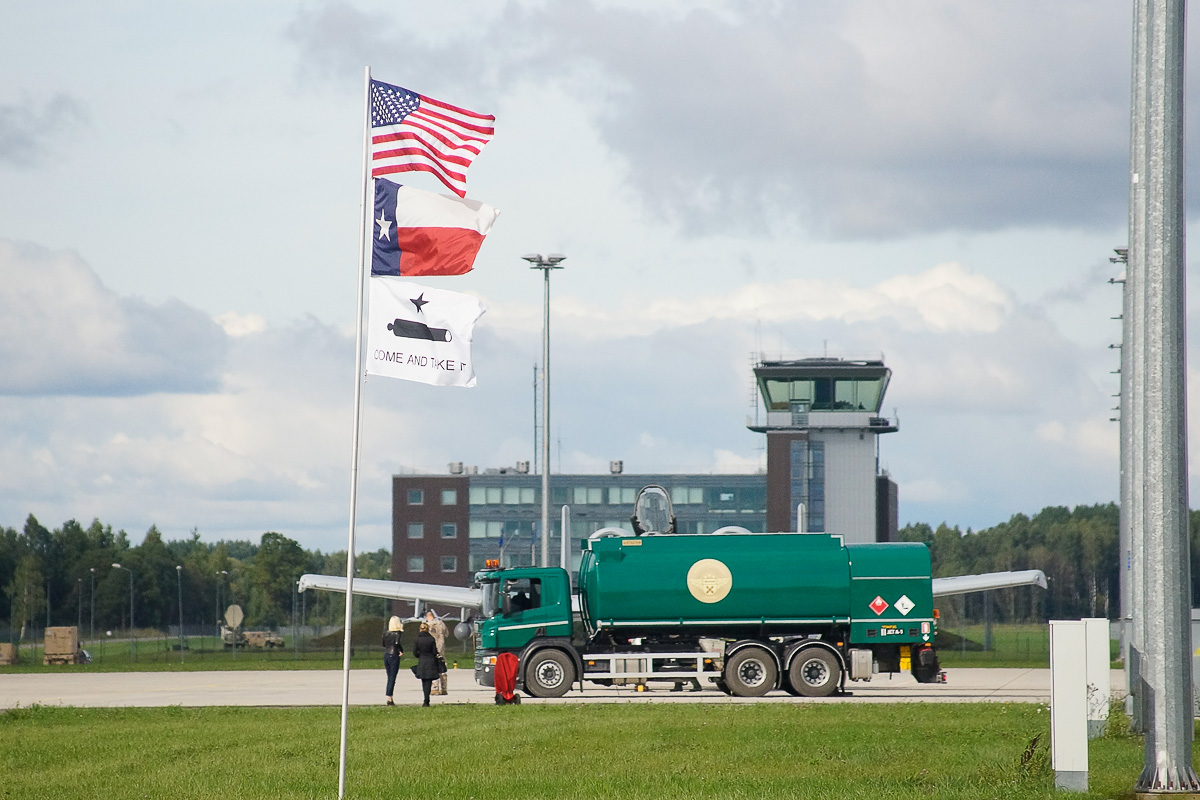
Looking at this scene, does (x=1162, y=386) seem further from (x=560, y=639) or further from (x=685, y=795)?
(x=560, y=639)

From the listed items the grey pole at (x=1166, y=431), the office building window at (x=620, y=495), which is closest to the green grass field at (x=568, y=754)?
the grey pole at (x=1166, y=431)

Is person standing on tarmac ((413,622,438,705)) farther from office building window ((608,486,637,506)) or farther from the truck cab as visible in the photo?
office building window ((608,486,637,506))

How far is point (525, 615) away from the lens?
94.4ft

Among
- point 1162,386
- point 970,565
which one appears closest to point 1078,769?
point 1162,386

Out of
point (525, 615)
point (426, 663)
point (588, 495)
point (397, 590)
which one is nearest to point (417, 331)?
point (426, 663)

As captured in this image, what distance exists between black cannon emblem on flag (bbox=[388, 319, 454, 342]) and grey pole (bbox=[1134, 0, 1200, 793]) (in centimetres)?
653

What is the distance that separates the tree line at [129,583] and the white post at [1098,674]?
10146 centimetres

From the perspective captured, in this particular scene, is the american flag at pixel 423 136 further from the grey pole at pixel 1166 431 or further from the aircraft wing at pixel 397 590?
the aircraft wing at pixel 397 590

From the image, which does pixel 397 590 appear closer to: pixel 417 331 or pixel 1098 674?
pixel 1098 674

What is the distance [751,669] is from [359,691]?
366 inches

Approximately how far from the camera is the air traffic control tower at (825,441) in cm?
8831

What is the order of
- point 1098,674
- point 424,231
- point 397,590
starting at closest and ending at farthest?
point 424,231
point 1098,674
point 397,590

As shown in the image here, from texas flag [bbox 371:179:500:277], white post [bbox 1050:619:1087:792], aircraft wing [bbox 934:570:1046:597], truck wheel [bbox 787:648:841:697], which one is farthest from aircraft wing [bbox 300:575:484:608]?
white post [bbox 1050:619:1087:792]

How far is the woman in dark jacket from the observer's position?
25297 millimetres
